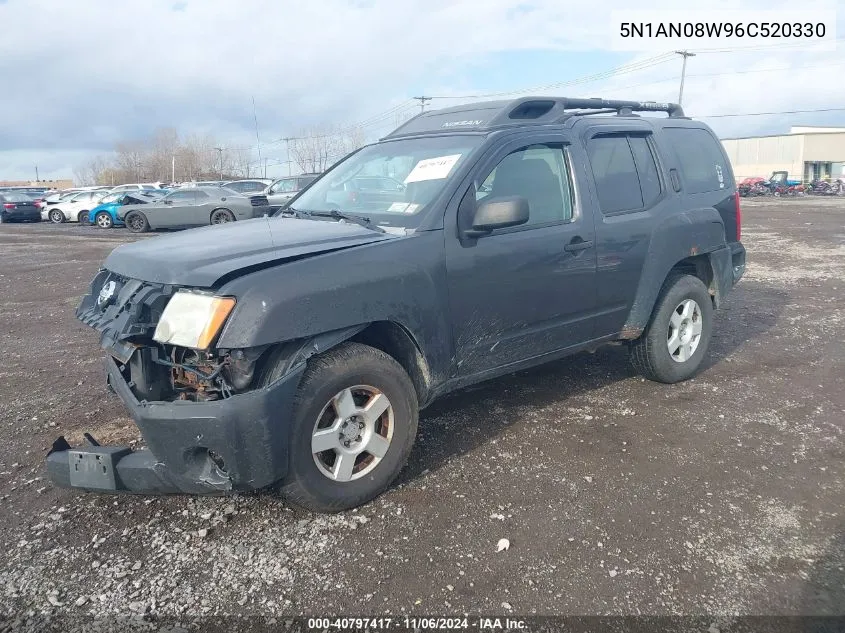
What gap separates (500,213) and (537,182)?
2.58 ft

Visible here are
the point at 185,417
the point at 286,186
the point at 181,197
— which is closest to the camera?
the point at 185,417

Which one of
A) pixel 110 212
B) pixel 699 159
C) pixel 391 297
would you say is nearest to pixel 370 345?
pixel 391 297

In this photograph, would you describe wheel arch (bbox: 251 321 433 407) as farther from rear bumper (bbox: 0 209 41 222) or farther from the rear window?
rear bumper (bbox: 0 209 41 222)

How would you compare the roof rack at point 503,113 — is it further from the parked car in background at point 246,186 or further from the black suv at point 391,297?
the parked car in background at point 246,186

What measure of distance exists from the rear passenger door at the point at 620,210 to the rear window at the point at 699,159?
459mm

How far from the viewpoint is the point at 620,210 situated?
4.67 metres

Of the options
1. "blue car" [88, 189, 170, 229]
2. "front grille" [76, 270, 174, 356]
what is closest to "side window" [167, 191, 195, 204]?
"blue car" [88, 189, 170, 229]

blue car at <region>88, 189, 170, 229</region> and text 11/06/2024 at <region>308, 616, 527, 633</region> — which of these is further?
blue car at <region>88, 189, 170, 229</region>

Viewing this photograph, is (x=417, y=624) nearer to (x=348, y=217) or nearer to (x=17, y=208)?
(x=348, y=217)

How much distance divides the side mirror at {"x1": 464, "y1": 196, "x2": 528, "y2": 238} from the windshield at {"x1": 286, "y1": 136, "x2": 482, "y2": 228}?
0.31m

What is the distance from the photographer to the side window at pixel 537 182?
4.08 metres

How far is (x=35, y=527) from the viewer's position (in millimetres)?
3201

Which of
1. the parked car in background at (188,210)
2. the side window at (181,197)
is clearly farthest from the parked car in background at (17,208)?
the side window at (181,197)

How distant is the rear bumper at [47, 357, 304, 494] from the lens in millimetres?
2861
